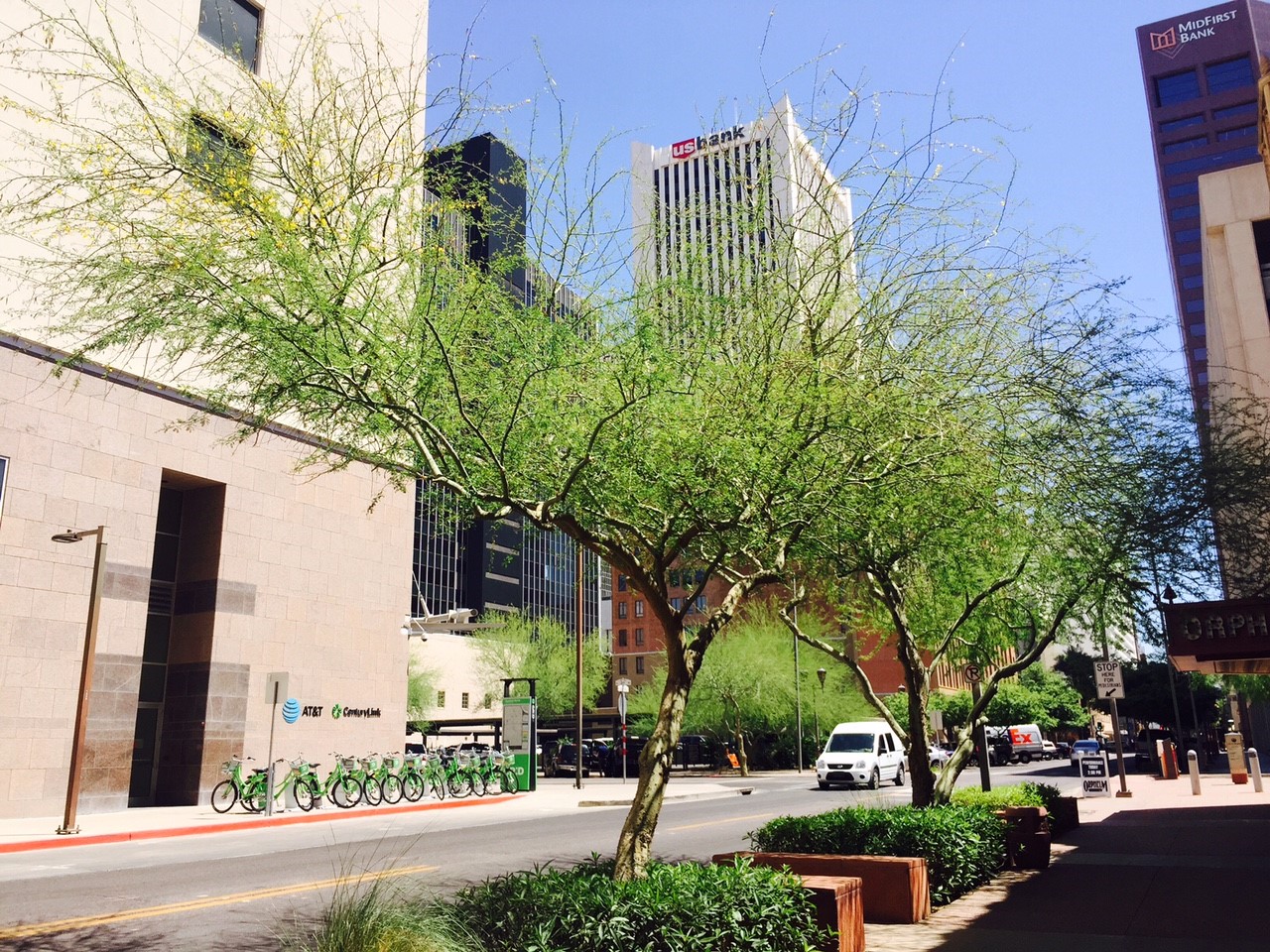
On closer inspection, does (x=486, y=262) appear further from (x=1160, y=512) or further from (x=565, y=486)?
(x=1160, y=512)

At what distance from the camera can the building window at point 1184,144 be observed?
132125mm

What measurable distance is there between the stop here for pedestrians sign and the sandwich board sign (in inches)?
125

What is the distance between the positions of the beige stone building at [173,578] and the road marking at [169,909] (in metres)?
10.6

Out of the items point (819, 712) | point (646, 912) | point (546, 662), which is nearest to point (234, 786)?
point (646, 912)

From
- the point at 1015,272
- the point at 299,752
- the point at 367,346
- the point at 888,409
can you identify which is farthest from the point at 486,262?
the point at 299,752

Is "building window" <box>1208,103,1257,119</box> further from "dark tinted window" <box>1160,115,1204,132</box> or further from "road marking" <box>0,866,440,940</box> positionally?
"road marking" <box>0,866,440,940</box>

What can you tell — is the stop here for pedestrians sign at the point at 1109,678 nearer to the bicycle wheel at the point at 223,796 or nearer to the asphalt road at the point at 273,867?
the asphalt road at the point at 273,867

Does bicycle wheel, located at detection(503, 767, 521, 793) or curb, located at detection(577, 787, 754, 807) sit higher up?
bicycle wheel, located at detection(503, 767, 521, 793)

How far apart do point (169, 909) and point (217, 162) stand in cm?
732

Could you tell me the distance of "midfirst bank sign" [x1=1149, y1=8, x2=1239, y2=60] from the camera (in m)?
137

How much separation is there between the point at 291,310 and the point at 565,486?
Answer: 2157 millimetres

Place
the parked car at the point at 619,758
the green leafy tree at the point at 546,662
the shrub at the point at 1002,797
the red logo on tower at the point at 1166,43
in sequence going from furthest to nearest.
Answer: the red logo on tower at the point at 1166,43 < the green leafy tree at the point at 546,662 < the parked car at the point at 619,758 < the shrub at the point at 1002,797

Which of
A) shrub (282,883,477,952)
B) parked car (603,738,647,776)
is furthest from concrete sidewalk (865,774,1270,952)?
parked car (603,738,647,776)

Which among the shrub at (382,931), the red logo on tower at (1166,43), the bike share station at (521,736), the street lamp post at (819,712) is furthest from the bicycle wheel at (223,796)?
the red logo on tower at (1166,43)
